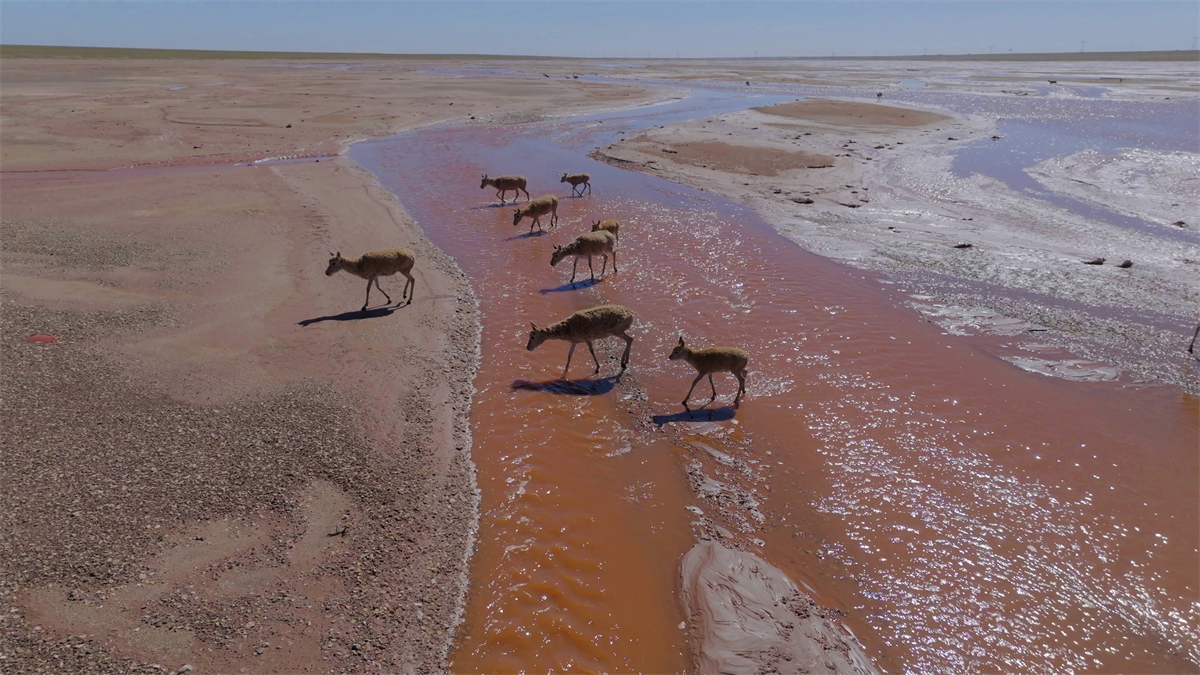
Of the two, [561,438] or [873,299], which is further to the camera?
[873,299]

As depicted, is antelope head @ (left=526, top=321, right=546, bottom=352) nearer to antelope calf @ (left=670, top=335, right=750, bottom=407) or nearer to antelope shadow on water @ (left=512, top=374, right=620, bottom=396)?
antelope shadow on water @ (left=512, top=374, right=620, bottom=396)

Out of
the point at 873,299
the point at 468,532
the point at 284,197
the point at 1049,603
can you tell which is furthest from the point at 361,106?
the point at 1049,603

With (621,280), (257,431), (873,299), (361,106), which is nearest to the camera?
(257,431)

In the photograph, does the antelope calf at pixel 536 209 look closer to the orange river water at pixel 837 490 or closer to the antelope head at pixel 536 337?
the orange river water at pixel 837 490

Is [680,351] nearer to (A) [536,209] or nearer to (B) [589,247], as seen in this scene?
(B) [589,247]

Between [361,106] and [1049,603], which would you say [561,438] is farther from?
[361,106]

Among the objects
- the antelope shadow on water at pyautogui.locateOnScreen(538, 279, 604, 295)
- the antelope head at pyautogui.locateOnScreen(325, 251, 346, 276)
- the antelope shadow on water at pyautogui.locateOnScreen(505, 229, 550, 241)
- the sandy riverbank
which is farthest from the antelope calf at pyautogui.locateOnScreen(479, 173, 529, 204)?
the antelope head at pyautogui.locateOnScreen(325, 251, 346, 276)
